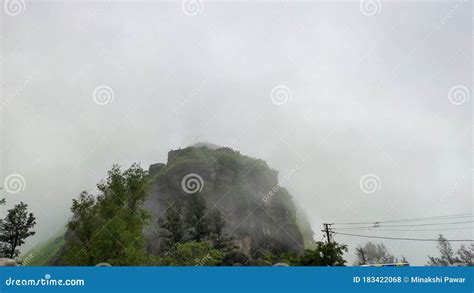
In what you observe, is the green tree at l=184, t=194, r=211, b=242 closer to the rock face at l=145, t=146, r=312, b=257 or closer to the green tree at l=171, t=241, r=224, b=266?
the rock face at l=145, t=146, r=312, b=257

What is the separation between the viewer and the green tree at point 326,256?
86.1 ft

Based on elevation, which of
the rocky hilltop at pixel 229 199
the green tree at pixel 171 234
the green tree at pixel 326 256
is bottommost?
the green tree at pixel 326 256

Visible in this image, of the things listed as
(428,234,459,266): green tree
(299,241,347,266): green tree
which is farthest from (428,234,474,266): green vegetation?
(299,241,347,266): green tree

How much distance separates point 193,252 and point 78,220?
12.6 meters

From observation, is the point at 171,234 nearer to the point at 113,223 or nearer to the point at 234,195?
the point at 234,195

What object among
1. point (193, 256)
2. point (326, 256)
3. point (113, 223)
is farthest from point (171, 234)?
point (326, 256)

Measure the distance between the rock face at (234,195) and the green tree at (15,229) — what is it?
2837cm

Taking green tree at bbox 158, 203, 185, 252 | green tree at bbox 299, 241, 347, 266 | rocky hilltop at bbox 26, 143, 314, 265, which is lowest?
green tree at bbox 299, 241, 347, 266

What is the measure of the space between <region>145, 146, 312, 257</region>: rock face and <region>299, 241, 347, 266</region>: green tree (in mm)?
45313

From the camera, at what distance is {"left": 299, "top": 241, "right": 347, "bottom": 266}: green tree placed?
26234 millimetres

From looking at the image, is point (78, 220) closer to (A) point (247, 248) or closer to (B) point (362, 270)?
(B) point (362, 270)

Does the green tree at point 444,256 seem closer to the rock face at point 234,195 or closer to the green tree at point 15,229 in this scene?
the rock face at point 234,195

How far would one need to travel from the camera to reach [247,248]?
7375 centimetres

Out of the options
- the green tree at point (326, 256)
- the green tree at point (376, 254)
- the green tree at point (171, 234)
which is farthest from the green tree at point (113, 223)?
the green tree at point (376, 254)
